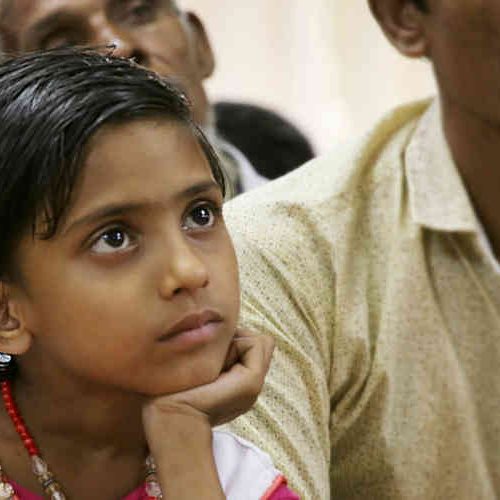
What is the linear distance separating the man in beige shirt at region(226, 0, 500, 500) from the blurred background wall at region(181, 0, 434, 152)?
2756 mm

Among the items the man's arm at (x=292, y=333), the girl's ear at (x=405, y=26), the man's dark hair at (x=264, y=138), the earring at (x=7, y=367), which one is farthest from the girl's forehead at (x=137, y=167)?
the man's dark hair at (x=264, y=138)

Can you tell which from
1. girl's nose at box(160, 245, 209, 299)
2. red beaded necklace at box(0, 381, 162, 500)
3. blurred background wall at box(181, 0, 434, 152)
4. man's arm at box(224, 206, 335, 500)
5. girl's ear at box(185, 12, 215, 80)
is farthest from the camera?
blurred background wall at box(181, 0, 434, 152)

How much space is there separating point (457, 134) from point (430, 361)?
1.25 ft

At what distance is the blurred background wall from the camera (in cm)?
485

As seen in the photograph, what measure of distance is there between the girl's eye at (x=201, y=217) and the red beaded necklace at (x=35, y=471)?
0.86 ft

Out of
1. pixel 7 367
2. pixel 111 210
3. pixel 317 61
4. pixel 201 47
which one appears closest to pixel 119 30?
pixel 201 47

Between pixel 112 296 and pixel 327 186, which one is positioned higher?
Answer: pixel 112 296

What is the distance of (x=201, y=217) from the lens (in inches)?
55.9

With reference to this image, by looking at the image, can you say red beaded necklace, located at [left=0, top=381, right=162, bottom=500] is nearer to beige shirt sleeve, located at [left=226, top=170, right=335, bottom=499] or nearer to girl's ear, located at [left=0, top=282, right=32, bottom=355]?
girl's ear, located at [left=0, top=282, right=32, bottom=355]

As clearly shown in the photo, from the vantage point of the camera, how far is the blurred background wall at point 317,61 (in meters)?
4.85

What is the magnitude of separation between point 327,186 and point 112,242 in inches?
27.8

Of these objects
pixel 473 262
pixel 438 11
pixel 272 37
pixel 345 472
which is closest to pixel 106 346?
pixel 345 472

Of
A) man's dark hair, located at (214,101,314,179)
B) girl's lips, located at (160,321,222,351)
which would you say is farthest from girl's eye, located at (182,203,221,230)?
man's dark hair, located at (214,101,314,179)

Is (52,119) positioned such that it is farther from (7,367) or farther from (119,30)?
(119,30)
